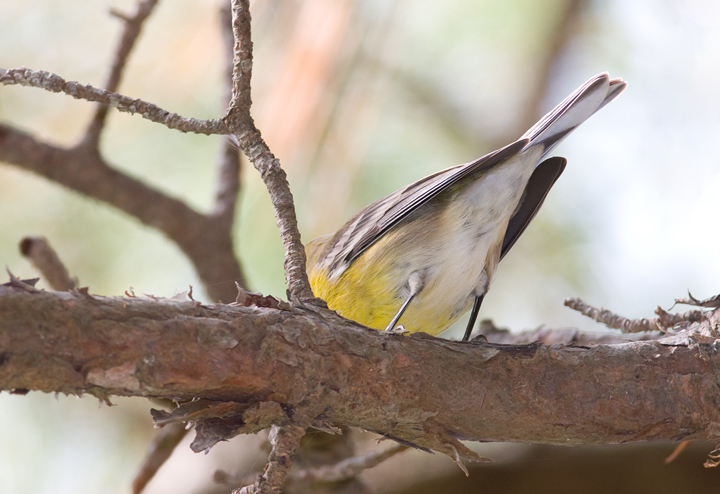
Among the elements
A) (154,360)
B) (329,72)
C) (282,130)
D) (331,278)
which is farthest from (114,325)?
(329,72)

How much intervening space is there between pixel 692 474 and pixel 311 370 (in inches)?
76.6

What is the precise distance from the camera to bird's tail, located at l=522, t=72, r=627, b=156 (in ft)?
7.56

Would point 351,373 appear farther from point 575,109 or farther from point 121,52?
point 121,52

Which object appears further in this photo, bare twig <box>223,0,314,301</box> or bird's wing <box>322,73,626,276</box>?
bird's wing <box>322,73,626,276</box>

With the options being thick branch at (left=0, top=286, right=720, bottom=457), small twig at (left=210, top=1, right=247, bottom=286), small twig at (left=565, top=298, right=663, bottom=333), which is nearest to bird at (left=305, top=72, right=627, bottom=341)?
small twig at (left=565, top=298, right=663, bottom=333)

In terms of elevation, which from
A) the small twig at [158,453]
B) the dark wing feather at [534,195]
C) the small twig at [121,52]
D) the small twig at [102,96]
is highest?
the small twig at [121,52]

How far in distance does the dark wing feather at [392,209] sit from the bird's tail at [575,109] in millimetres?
120

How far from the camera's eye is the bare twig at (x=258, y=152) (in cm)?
169

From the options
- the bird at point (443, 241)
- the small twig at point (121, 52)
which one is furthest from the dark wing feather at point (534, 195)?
the small twig at point (121, 52)

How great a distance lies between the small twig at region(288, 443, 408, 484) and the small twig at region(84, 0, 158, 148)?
1.88 metres

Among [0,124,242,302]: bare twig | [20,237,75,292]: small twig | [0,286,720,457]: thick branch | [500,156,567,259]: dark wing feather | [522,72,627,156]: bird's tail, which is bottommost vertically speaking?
[0,286,720,457]: thick branch

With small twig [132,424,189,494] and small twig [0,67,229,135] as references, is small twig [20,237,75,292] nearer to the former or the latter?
small twig [132,424,189,494]

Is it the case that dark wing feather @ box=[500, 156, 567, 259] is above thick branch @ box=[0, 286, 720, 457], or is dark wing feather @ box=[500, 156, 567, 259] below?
above

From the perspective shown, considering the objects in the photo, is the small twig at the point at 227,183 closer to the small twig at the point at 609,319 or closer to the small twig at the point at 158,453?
the small twig at the point at 158,453
